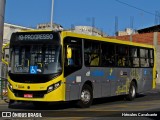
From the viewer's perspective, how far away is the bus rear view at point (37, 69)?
54.2 feet

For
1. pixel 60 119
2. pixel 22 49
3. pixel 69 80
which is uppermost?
pixel 22 49

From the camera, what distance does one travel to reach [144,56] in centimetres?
2459

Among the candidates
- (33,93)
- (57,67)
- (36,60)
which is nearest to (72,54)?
(57,67)

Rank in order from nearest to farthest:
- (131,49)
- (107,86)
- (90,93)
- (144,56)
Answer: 1. (90,93)
2. (107,86)
3. (131,49)
4. (144,56)

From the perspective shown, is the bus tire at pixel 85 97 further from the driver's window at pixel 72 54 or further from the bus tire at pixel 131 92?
the bus tire at pixel 131 92

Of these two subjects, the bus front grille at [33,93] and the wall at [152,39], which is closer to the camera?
the bus front grille at [33,93]

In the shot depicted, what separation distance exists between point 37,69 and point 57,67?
78 centimetres

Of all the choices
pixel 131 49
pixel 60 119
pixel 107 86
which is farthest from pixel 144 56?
pixel 60 119

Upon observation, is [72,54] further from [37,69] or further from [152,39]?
[152,39]

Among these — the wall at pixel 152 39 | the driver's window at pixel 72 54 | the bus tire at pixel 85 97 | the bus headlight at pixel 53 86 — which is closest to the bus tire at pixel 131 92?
the bus tire at pixel 85 97

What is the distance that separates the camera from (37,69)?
54.8 ft

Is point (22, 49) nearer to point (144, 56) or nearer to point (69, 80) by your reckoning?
point (69, 80)

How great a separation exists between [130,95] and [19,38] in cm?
802

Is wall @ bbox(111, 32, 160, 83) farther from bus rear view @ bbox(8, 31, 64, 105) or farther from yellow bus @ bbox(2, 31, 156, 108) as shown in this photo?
bus rear view @ bbox(8, 31, 64, 105)
